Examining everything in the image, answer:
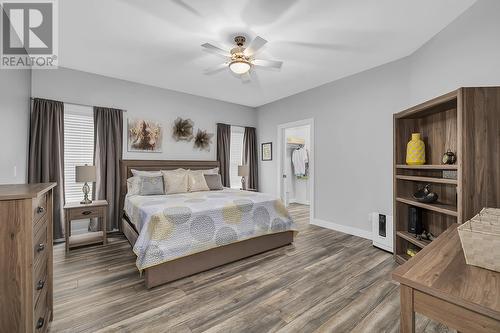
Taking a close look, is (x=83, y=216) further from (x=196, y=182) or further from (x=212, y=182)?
(x=212, y=182)

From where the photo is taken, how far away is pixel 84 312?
185 cm

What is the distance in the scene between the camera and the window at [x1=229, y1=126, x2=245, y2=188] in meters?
5.59

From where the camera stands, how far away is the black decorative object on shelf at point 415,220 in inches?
101

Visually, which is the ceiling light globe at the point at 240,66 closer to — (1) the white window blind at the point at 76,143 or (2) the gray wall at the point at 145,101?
(2) the gray wall at the point at 145,101

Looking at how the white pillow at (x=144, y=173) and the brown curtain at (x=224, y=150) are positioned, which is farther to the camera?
the brown curtain at (x=224, y=150)

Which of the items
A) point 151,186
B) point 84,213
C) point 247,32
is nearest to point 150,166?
point 151,186

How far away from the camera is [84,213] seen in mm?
3189

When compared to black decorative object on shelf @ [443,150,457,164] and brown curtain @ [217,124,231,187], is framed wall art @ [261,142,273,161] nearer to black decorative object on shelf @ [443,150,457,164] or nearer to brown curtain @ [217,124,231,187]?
brown curtain @ [217,124,231,187]

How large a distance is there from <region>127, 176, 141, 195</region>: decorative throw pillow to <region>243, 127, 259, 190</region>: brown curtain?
2660 millimetres

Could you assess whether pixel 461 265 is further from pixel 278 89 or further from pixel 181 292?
pixel 278 89

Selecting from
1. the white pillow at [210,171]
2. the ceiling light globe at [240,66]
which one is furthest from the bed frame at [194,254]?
the ceiling light globe at [240,66]

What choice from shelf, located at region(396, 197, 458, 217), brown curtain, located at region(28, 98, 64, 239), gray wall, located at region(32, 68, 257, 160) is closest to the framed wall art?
gray wall, located at region(32, 68, 257, 160)

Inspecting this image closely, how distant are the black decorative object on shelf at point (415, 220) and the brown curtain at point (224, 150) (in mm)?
3593

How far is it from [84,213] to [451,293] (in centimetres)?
A: 395
